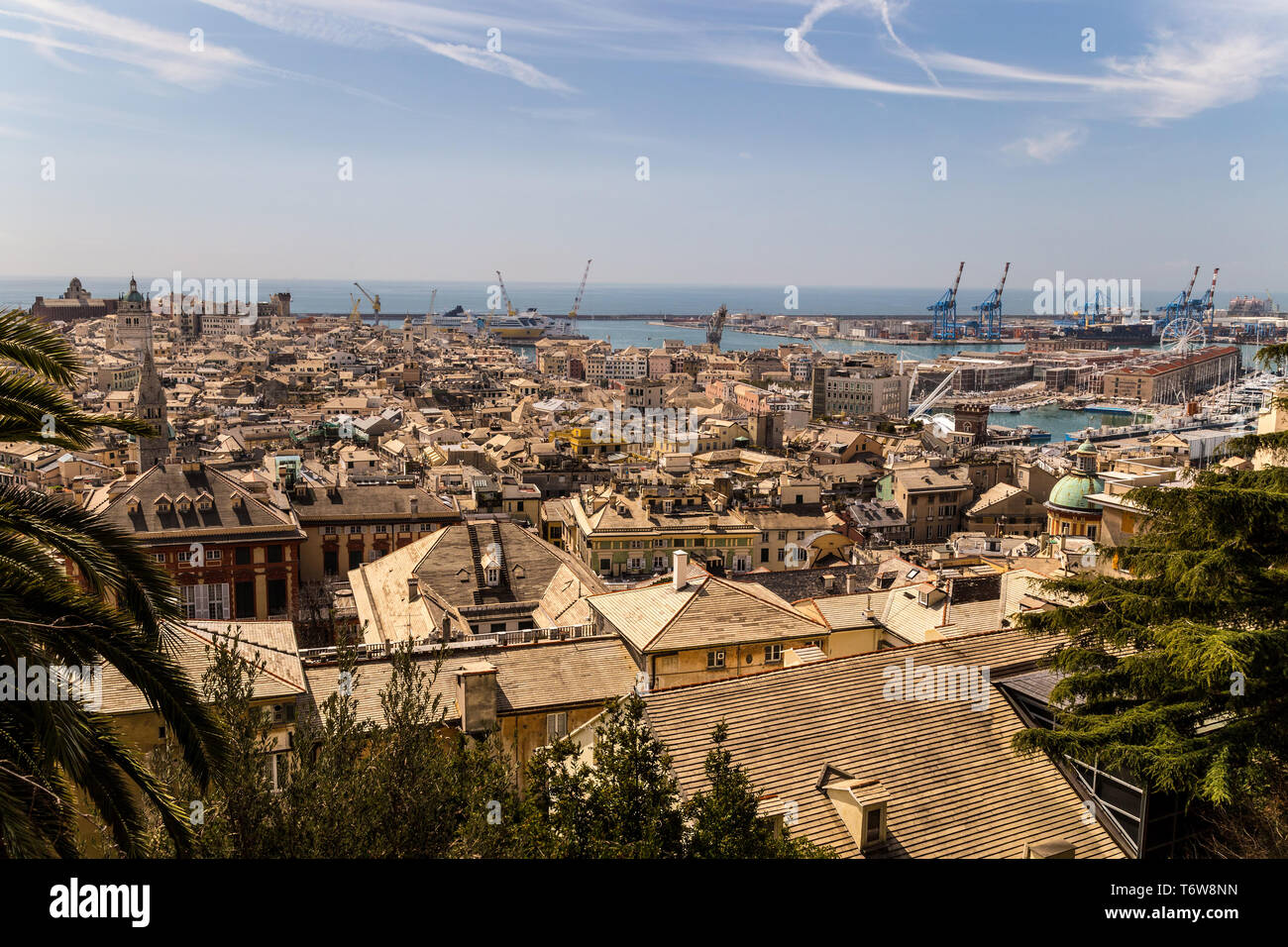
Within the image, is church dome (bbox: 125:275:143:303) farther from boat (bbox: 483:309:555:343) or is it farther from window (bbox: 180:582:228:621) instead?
boat (bbox: 483:309:555:343)

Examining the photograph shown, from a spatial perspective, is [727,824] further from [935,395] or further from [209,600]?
[935,395]

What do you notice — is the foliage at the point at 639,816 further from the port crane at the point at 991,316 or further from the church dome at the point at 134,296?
the port crane at the point at 991,316

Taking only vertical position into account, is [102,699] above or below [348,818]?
below

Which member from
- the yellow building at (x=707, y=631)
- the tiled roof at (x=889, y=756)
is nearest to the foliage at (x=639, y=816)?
the tiled roof at (x=889, y=756)

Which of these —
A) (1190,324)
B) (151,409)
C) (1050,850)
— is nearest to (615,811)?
(1050,850)

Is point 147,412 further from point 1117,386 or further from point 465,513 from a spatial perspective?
point 1117,386
